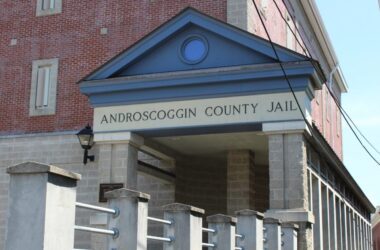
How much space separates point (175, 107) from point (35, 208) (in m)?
9.31

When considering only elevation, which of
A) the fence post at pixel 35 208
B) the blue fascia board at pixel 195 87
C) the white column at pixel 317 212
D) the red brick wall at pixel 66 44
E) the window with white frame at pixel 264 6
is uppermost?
the window with white frame at pixel 264 6

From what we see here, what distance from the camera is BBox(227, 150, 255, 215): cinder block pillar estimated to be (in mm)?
16844

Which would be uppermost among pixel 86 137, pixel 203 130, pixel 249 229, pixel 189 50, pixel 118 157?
pixel 189 50

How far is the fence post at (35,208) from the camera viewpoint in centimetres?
492

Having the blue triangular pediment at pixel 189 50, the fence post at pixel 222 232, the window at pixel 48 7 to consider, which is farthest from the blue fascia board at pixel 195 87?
the window at pixel 48 7

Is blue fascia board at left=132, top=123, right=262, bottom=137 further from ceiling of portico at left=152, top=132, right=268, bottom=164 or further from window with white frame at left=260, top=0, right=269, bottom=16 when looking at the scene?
window with white frame at left=260, top=0, right=269, bottom=16

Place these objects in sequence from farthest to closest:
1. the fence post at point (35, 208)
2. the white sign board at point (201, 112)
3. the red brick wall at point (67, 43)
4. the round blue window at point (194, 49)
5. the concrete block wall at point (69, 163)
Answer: the red brick wall at point (67, 43)
the concrete block wall at point (69, 163)
the round blue window at point (194, 49)
the white sign board at point (201, 112)
the fence post at point (35, 208)

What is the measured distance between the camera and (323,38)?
3159 centimetres

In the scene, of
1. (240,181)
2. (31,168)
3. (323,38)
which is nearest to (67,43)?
(240,181)

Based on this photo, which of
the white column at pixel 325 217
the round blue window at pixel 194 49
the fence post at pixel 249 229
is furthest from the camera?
the white column at pixel 325 217

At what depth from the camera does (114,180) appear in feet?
47.1

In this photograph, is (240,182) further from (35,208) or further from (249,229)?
(35,208)

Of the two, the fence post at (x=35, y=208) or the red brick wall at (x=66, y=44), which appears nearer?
the fence post at (x=35, y=208)

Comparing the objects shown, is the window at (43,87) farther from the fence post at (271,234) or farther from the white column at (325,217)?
the fence post at (271,234)
